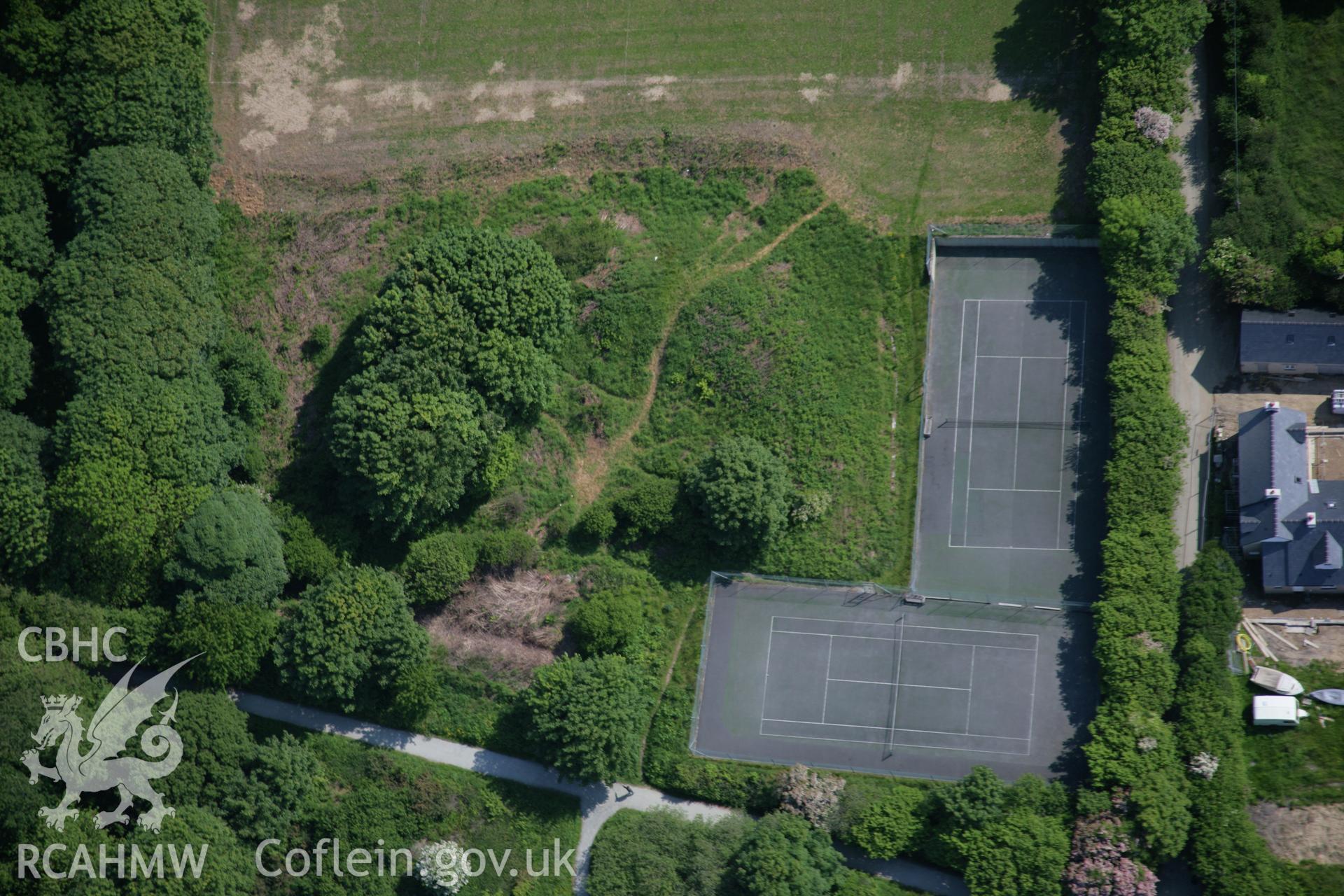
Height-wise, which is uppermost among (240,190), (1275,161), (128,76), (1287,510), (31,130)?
(1275,161)

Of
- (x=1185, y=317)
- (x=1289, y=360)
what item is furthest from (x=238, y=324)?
(x=1289, y=360)

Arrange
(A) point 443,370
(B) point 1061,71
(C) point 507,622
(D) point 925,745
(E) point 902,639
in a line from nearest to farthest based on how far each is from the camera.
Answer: (D) point 925,745 → (A) point 443,370 → (E) point 902,639 → (B) point 1061,71 → (C) point 507,622

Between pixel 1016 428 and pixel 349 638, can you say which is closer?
pixel 349 638

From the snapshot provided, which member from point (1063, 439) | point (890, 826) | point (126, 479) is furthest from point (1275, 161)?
point (126, 479)

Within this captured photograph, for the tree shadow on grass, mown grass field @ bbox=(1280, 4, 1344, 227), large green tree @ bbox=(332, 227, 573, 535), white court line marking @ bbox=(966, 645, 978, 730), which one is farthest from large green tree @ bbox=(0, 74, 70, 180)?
mown grass field @ bbox=(1280, 4, 1344, 227)

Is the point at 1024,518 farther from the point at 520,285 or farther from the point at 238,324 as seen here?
the point at 238,324

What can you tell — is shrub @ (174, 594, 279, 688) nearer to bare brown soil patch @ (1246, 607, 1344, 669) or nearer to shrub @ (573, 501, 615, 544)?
shrub @ (573, 501, 615, 544)

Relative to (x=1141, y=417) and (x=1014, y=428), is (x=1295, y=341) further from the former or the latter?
(x=1014, y=428)
